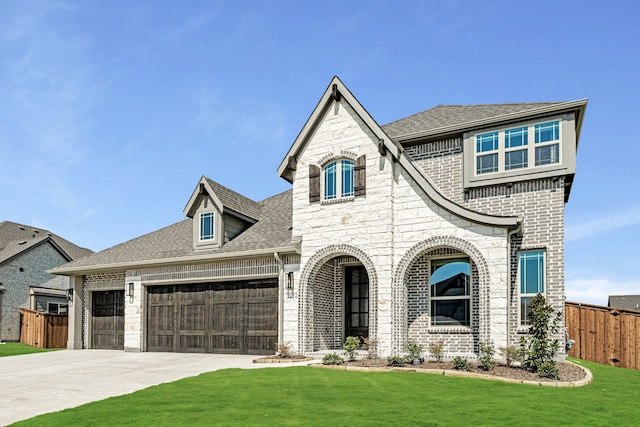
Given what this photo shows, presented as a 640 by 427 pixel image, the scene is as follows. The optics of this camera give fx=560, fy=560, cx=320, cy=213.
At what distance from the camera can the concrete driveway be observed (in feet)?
35.4

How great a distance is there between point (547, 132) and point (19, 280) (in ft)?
93.5

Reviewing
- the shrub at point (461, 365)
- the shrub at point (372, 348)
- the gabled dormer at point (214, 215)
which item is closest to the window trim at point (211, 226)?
the gabled dormer at point (214, 215)

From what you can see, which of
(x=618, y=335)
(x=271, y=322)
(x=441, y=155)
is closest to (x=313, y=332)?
(x=271, y=322)

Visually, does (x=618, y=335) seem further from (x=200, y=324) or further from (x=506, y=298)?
A: (x=200, y=324)

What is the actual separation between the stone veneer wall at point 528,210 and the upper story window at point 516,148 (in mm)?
542

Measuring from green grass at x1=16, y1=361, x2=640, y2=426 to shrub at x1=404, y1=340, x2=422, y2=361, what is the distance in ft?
5.90

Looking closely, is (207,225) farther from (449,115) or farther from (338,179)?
(449,115)

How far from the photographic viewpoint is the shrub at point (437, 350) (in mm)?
14648

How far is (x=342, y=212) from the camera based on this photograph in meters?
17.1

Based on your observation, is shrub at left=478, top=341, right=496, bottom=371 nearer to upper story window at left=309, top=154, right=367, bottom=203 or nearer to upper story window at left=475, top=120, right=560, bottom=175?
upper story window at left=475, top=120, right=560, bottom=175

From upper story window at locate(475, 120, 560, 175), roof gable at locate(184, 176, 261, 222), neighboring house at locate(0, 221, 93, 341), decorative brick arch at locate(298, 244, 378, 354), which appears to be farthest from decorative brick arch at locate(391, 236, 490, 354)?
neighboring house at locate(0, 221, 93, 341)

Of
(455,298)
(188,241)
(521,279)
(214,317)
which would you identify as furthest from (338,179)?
(188,241)

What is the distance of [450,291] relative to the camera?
1605 centimetres

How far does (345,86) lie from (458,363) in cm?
896
